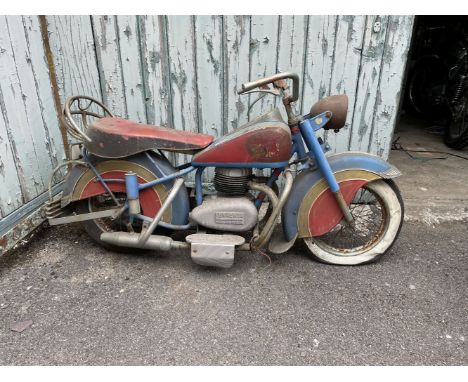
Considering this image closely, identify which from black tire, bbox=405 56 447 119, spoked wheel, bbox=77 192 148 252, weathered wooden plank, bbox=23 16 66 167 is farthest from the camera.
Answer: black tire, bbox=405 56 447 119

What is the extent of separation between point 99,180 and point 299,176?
1343mm

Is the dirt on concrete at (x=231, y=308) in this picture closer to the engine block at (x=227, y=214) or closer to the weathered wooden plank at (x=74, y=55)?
the engine block at (x=227, y=214)

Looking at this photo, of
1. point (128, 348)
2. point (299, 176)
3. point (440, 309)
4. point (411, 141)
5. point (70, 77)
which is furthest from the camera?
point (411, 141)

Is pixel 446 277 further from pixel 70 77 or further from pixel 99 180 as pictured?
pixel 70 77

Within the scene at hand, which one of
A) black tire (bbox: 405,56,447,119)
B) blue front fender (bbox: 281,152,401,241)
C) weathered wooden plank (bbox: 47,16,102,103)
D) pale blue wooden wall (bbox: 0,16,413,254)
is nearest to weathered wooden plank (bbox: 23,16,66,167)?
pale blue wooden wall (bbox: 0,16,413,254)

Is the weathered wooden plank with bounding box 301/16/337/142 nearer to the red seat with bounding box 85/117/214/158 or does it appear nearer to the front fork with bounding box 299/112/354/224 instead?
the front fork with bounding box 299/112/354/224

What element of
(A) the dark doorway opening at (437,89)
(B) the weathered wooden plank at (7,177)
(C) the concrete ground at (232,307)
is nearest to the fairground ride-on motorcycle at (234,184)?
(C) the concrete ground at (232,307)

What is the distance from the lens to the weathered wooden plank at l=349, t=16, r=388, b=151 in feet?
8.89

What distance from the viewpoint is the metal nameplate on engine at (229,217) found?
2225mm

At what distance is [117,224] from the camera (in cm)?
261

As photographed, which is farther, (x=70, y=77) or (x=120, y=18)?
(x=70, y=77)

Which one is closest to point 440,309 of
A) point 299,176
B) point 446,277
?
point 446,277

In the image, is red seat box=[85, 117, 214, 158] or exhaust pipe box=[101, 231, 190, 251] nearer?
red seat box=[85, 117, 214, 158]

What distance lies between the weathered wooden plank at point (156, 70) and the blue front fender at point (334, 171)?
4.46 ft
